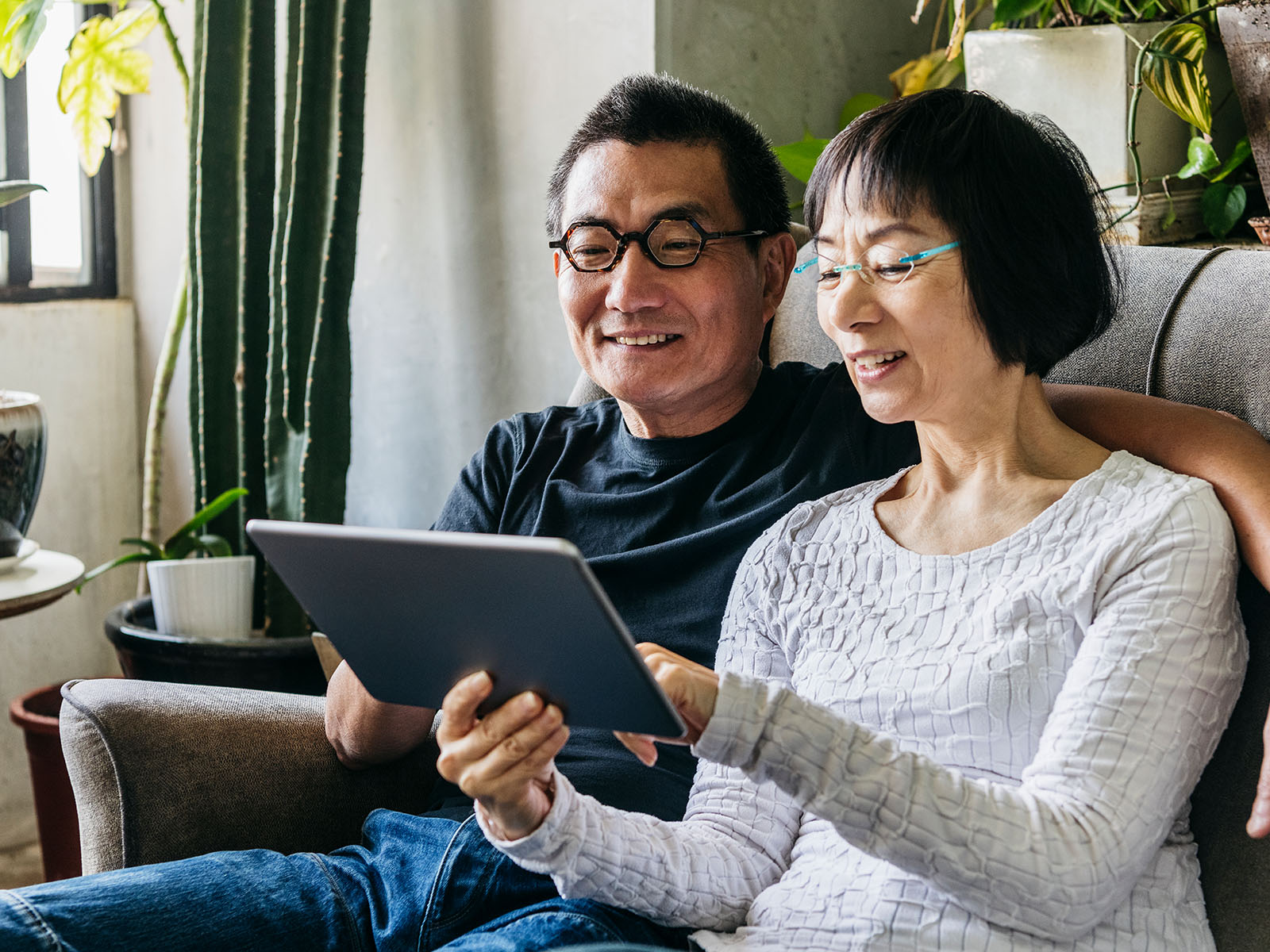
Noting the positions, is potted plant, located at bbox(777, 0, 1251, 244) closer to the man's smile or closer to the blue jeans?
the man's smile

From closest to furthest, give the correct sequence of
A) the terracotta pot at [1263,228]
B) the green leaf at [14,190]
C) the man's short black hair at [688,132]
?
the man's short black hair at [688,132] → the terracotta pot at [1263,228] → the green leaf at [14,190]

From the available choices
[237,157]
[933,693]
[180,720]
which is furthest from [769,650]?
[237,157]

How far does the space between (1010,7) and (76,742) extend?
1490 mm

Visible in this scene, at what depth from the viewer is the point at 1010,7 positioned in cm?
183

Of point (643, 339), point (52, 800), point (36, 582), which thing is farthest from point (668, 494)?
point (52, 800)

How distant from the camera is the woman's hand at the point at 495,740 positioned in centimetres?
92

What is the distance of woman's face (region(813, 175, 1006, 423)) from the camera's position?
3.53ft

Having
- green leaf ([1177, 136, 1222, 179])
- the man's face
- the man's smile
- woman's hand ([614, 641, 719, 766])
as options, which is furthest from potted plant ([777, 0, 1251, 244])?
woman's hand ([614, 641, 719, 766])

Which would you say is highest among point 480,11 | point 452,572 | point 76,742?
point 480,11

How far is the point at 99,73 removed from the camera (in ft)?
8.20

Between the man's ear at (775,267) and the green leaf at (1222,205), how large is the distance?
24.2 inches

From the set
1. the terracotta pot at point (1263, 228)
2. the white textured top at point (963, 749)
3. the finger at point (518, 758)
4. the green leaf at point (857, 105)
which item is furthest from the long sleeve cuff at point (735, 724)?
the green leaf at point (857, 105)

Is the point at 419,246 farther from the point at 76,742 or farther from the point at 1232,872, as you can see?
the point at 1232,872

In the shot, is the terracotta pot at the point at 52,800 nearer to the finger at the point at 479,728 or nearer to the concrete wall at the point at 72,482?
the concrete wall at the point at 72,482
